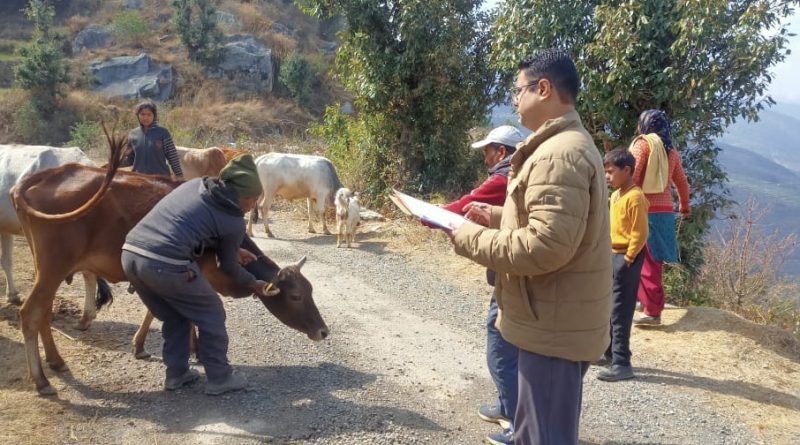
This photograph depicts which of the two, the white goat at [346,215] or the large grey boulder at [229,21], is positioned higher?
the large grey boulder at [229,21]

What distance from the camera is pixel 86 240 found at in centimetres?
456

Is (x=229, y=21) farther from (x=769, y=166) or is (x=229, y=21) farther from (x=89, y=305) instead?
(x=769, y=166)

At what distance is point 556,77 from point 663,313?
16.3ft

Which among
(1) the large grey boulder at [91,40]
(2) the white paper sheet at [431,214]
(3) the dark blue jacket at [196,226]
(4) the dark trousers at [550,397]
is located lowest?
(4) the dark trousers at [550,397]

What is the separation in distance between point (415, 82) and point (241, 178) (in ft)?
29.6

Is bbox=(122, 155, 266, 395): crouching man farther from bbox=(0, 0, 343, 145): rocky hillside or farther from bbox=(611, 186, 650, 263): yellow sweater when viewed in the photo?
bbox=(0, 0, 343, 145): rocky hillside

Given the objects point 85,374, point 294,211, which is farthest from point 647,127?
point 294,211

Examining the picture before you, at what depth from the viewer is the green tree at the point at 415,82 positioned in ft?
39.9

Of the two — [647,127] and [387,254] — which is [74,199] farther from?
[387,254]

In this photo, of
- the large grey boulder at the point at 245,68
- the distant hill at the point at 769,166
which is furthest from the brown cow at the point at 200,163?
the large grey boulder at the point at 245,68

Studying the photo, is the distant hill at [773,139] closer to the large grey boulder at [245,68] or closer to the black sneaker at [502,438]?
the large grey boulder at [245,68]

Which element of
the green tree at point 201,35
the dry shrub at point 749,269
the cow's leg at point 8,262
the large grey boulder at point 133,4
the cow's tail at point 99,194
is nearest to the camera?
the cow's tail at point 99,194

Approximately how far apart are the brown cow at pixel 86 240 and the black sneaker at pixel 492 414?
1.35m

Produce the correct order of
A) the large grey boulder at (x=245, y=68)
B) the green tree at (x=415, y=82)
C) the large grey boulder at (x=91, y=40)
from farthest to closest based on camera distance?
the large grey boulder at (x=91, y=40), the large grey boulder at (x=245, y=68), the green tree at (x=415, y=82)
